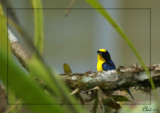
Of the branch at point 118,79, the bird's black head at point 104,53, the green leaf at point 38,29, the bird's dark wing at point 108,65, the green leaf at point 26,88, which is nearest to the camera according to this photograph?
the green leaf at point 26,88

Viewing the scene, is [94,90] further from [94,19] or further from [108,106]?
[94,19]

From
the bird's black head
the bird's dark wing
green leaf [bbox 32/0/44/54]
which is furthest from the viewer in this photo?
the bird's black head

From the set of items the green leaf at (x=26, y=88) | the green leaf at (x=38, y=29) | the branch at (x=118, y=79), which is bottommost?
the branch at (x=118, y=79)

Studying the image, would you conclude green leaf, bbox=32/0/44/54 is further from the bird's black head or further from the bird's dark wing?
the bird's black head

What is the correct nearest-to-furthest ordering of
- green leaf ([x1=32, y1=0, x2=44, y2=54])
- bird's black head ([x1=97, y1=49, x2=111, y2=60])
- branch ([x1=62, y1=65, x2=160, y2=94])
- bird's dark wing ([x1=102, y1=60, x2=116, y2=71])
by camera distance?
1. green leaf ([x1=32, y1=0, x2=44, y2=54])
2. branch ([x1=62, y1=65, x2=160, y2=94])
3. bird's dark wing ([x1=102, y1=60, x2=116, y2=71])
4. bird's black head ([x1=97, y1=49, x2=111, y2=60])

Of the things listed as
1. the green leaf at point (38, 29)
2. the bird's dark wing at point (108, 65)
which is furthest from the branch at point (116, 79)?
the bird's dark wing at point (108, 65)

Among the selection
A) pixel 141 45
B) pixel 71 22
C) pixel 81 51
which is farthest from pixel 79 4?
pixel 141 45

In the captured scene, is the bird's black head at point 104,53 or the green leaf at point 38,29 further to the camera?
the bird's black head at point 104,53

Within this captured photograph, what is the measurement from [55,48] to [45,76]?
3.67 metres

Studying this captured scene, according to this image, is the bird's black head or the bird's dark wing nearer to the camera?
the bird's dark wing

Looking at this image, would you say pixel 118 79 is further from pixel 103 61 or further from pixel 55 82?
pixel 103 61

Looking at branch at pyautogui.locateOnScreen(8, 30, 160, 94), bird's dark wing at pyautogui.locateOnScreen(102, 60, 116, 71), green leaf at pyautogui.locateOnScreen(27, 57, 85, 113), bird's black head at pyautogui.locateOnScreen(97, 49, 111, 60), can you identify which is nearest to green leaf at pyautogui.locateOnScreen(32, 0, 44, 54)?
green leaf at pyautogui.locateOnScreen(27, 57, 85, 113)

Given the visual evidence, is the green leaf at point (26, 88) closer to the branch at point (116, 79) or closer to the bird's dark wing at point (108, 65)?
the branch at point (116, 79)

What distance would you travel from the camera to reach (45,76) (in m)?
0.42
